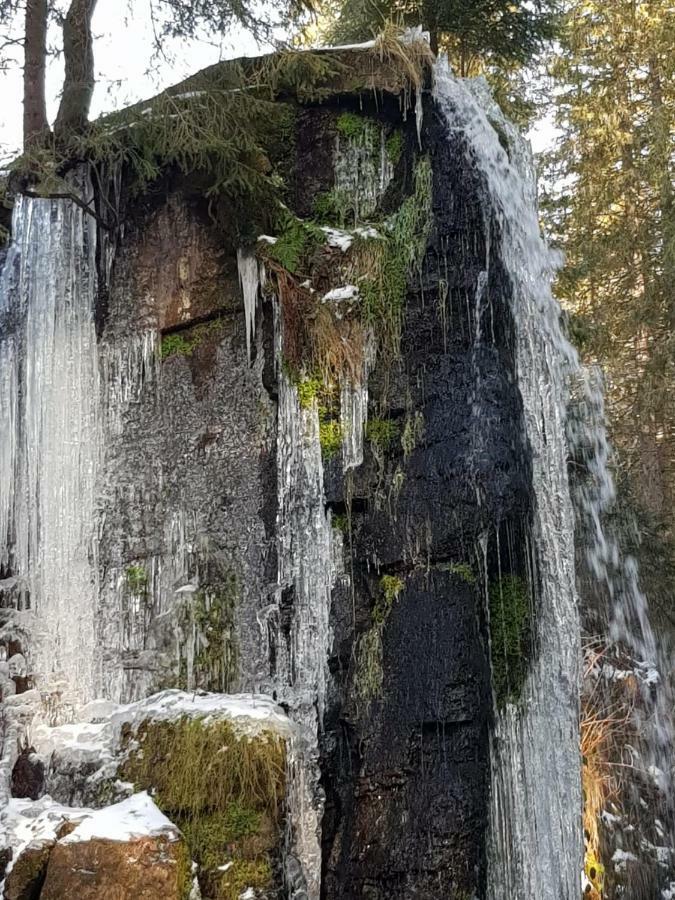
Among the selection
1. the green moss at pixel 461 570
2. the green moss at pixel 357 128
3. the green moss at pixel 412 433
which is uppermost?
the green moss at pixel 357 128

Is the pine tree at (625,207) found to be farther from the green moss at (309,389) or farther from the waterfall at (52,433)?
the waterfall at (52,433)

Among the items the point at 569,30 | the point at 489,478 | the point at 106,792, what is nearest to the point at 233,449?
the point at 489,478

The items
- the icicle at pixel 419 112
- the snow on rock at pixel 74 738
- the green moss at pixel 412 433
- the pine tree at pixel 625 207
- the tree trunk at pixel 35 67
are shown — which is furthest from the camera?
the pine tree at pixel 625 207

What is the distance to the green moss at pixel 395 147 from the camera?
275 inches

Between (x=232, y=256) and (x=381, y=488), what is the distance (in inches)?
82.2

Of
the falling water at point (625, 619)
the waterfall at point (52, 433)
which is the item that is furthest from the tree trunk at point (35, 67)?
the falling water at point (625, 619)

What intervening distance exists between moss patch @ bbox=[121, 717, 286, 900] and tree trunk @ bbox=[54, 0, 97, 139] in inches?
179

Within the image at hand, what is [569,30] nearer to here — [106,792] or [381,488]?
[381,488]

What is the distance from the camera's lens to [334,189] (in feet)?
23.1

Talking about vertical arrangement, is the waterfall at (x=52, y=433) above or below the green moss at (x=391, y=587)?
above

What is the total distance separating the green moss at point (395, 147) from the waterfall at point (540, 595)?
37 cm

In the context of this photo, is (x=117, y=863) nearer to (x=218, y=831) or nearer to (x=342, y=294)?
(x=218, y=831)

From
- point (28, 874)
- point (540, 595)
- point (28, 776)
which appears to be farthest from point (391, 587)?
point (28, 776)

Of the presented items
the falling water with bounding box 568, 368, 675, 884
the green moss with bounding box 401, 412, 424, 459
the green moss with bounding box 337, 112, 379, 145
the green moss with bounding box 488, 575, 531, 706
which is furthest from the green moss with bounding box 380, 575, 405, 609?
the falling water with bounding box 568, 368, 675, 884
